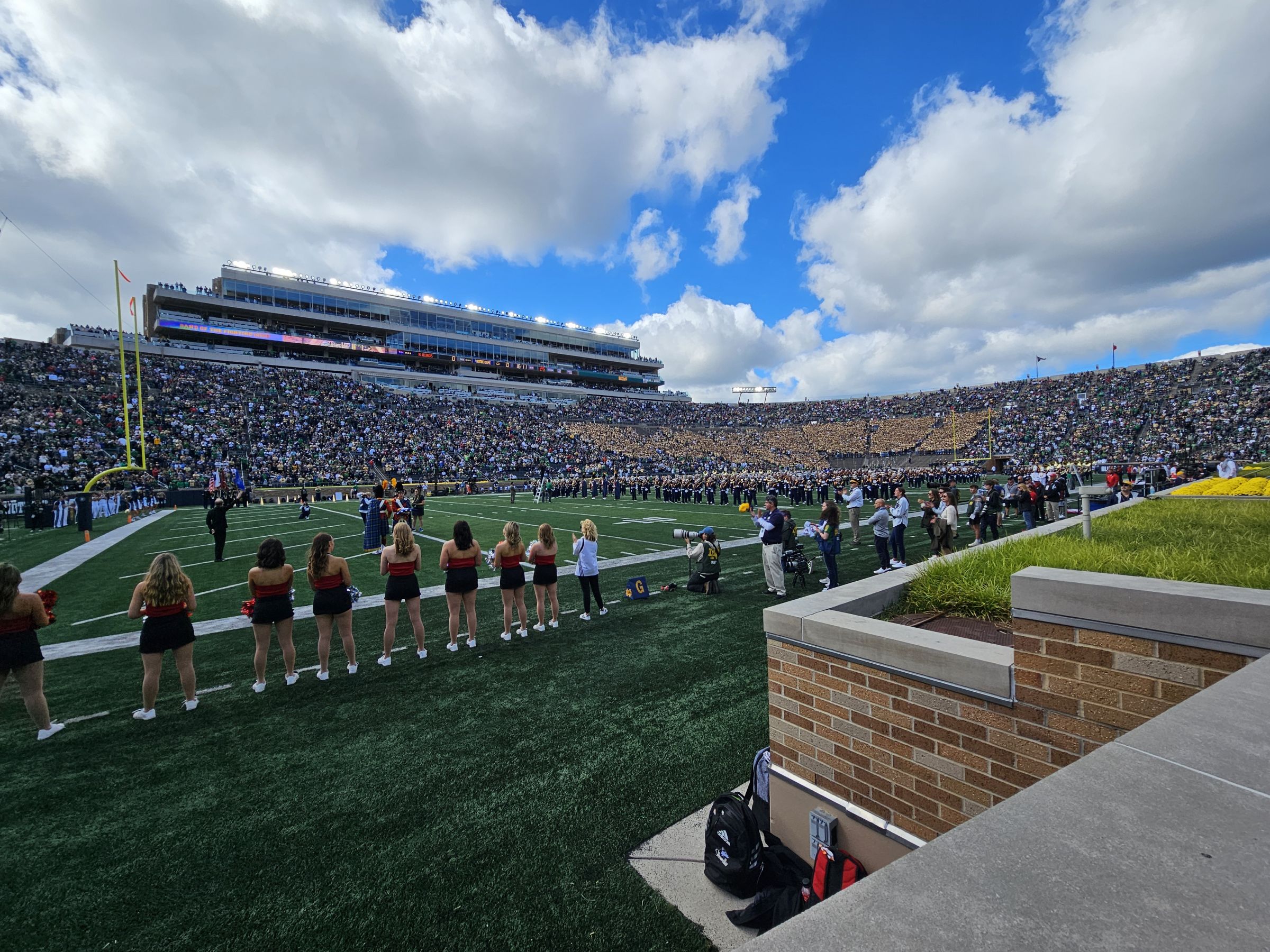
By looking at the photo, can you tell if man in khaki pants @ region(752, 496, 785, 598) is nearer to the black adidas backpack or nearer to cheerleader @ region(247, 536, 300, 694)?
the black adidas backpack

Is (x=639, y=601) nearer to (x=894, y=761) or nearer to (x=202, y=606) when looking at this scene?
(x=894, y=761)

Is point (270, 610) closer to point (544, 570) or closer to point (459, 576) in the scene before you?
point (459, 576)

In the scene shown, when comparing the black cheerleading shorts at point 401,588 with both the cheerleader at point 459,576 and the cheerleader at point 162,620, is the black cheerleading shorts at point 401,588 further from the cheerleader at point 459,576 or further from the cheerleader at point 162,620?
the cheerleader at point 162,620

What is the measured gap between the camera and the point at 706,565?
9914 millimetres

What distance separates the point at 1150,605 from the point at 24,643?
26.0 feet

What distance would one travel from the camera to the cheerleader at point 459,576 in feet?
23.1

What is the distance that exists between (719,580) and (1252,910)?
9956 mm

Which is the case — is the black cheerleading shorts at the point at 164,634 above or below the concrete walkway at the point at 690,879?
above

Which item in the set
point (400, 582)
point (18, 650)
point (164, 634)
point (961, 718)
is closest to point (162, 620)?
point (164, 634)

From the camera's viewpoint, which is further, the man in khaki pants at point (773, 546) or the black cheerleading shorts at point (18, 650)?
Result: the man in khaki pants at point (773, 546)

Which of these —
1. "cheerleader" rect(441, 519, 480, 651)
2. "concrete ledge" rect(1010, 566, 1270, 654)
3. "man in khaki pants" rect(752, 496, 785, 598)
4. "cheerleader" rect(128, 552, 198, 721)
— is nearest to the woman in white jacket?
"cheerleader" rect(441, 519, 480, 651)

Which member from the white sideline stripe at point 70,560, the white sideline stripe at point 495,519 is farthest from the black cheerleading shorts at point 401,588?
the white sideline stripe at point 495,519

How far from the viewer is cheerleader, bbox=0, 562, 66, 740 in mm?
4820

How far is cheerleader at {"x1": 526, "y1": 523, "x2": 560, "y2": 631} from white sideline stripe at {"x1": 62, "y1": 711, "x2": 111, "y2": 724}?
4.49 meters
